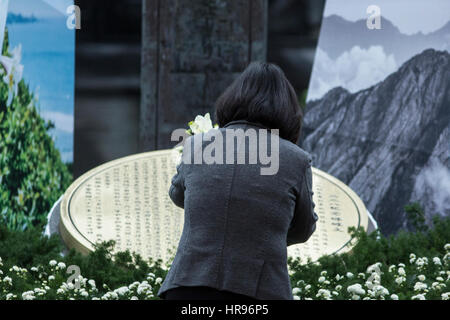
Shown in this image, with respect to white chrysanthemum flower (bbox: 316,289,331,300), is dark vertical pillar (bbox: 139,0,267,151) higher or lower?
higher

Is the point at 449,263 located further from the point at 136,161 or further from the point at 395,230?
the point at 136,161

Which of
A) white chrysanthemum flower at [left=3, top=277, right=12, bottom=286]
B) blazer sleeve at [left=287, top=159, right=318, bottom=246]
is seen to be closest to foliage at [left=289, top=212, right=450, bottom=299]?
blazer sleeve at [left=287, top=159, right=318, bottom=246]

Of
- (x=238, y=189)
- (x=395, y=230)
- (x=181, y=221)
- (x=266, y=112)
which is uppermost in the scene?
(x=266, y=112)

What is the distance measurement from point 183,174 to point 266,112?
344 mm

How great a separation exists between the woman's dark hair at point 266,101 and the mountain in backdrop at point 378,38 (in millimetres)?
3419

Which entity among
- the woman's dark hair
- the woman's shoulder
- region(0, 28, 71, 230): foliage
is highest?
the woman's dark hair

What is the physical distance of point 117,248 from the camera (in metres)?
4.19

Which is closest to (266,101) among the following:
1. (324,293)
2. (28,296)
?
(324,293)

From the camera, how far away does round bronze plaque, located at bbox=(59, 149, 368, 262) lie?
425 cm

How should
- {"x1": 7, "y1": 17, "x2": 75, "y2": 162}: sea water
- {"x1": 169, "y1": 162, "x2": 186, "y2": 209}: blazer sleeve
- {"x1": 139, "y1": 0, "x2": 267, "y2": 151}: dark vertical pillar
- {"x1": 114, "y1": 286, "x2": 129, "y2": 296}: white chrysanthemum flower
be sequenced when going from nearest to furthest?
{"x1": 169, "y1": 162, "x2": 186, "y2": 209}: blazer sleeve, {"x1": 114, "y1": 286, "x2": 129, "y2": 296}: white chrysanthemum flower, {"x1": 7, "y1": 17, "x2": 75, "y2": 162}: sea water, {"x1": 139, "y1": 0, "x2": 267, "y2": 151}: dark vertical pillar

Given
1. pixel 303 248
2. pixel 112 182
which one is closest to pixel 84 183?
pixel 112 182

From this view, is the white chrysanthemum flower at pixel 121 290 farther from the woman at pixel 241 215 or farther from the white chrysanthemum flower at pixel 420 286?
the white chrysanthemum flower at pixel 420 286

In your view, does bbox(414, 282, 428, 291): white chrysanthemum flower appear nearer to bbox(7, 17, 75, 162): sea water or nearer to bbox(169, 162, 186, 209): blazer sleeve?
bbox(169, 162, 186, 209): blazer sleeve

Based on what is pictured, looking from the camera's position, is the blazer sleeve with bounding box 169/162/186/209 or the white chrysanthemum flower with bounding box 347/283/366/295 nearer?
the blazer sleeve with bounding box 169/162/186/209
